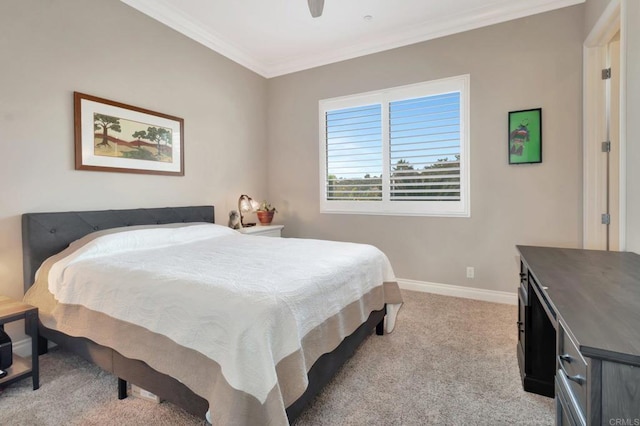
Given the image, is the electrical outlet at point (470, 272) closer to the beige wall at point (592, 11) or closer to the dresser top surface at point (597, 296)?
the dresser top surface at point (597, 296)

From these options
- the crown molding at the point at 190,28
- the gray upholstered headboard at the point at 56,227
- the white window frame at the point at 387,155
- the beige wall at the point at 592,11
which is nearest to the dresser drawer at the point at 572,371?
the white window frame at the point at 387,155

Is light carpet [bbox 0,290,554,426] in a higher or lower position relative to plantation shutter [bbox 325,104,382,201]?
lower

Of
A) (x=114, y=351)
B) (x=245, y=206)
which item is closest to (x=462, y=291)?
(x=245, y=206)

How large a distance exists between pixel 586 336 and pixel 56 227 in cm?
308

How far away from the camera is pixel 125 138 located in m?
2.87

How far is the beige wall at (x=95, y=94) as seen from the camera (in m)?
2.21

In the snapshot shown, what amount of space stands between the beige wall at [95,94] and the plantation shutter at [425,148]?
2.07 m

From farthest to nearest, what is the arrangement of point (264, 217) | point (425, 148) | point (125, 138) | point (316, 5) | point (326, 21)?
point (264, 217) → point (425, 148) → point (326, 21) → point (125, 138) → point (316, 5)

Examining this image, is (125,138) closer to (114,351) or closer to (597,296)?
(114,351)

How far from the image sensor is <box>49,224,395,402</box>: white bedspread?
4.06 ft

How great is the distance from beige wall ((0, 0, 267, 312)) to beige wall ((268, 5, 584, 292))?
1.54 meters

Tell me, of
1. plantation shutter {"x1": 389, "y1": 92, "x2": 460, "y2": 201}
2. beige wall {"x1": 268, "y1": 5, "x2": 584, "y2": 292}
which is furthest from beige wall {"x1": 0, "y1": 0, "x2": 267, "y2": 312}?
plantation shutter {"x1": 389, "y1": 92, "x2": 460, "y2": 201}

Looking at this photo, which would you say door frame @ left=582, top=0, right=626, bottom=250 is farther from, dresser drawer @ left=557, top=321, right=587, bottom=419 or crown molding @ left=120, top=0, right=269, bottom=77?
crown molding @ left=120, top=0, right=269, bottom=77

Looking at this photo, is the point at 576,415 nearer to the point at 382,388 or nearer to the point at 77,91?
the point at 382,388
